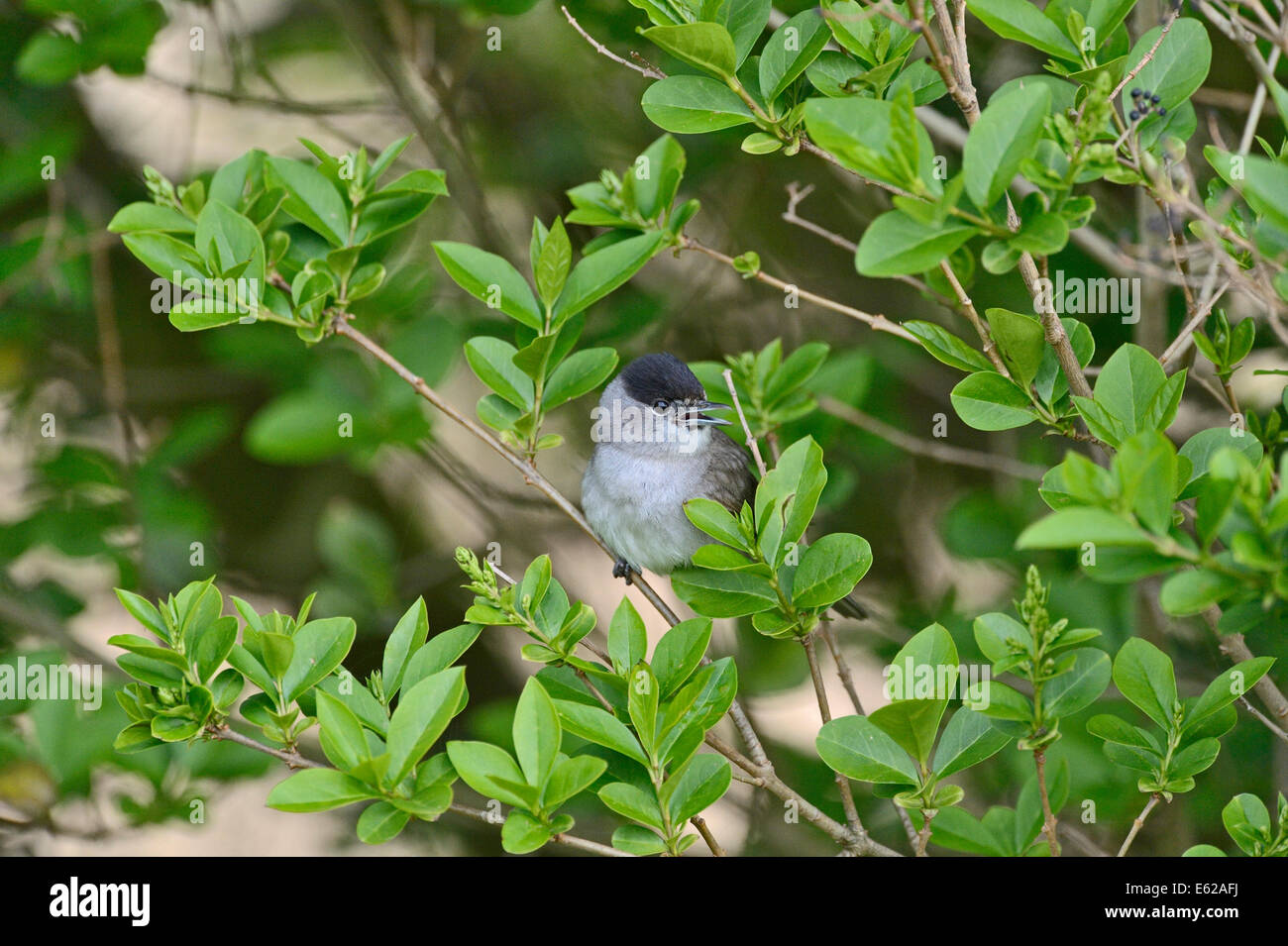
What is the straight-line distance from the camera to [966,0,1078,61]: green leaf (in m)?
1.98

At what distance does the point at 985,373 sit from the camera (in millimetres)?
1996

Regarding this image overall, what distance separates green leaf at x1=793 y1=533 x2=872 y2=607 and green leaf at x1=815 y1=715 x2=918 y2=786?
0.20 metres

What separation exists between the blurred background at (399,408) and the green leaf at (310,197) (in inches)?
A: 43.5

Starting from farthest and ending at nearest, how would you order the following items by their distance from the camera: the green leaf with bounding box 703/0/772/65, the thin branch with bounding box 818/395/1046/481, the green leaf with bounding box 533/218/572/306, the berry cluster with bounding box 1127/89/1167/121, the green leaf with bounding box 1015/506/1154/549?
the thin branch with bounding box 818/395/1046/481 → the green leaf with bounding box 533/218/572/306 → the green leaf with bounding box 703/0/772/65 → the berry cluster with bounding box 1127/89/1167/121 → the green leaf with bounding box 1015/506/1154/549

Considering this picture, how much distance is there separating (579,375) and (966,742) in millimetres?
990

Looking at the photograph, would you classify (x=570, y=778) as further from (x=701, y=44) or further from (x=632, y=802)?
(x=701, y=44)

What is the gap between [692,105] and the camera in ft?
6.91

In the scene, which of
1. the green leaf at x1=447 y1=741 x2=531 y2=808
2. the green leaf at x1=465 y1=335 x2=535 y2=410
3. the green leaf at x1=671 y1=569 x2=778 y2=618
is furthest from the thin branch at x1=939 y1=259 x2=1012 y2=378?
the green leaf at x1=447 y1=741 x2=531 y2=808

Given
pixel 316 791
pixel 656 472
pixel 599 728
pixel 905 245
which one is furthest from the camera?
pixel 656 472

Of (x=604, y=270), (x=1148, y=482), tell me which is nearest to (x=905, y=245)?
(x=1148, y=482)

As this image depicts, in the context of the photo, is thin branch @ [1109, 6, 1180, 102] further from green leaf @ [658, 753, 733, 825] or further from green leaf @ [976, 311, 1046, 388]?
green leaf @ [658, 753, 733, 825]

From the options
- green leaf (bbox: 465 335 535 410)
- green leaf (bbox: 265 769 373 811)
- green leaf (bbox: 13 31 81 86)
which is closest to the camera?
green leaf (bbox: 265 769 373 811)

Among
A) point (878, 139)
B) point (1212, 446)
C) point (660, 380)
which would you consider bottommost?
point (660, 380)

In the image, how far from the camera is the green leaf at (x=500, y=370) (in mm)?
2348
